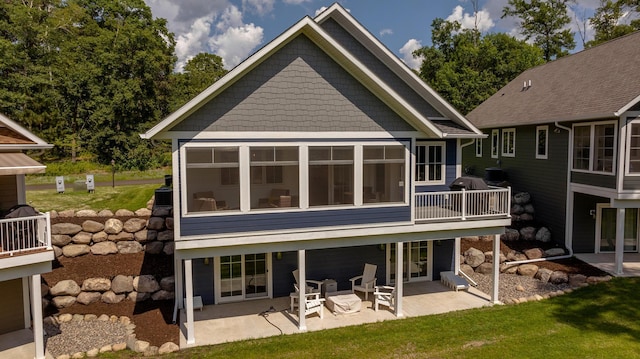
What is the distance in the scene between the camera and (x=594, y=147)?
14.7 meters

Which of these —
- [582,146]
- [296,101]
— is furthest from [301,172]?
[582,146]

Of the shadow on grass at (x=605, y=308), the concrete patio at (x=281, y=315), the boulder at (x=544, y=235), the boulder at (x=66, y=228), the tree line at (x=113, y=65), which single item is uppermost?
the tree line at (x=113, y=65)

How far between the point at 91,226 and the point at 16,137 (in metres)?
4.25

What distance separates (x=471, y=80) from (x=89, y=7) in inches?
1400

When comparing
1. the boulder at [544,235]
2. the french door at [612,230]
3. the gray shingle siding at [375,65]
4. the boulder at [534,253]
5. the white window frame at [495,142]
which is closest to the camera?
the gray shingle siding at [375,65]

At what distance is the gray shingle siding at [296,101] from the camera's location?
985 cm

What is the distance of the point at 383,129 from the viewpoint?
36.6ft

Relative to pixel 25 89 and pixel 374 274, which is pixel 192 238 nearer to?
pixel 374 274

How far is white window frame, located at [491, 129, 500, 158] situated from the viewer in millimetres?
20606

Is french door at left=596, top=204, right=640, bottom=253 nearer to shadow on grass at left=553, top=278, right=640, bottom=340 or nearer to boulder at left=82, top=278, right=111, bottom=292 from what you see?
shadow on grass at left=553, top=278, right=640, bottom=340

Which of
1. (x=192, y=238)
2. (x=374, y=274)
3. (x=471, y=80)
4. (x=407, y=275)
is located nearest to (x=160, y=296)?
(x=192, y=238)

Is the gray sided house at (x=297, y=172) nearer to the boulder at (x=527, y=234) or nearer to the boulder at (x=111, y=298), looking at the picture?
the boulder at (x=111, y=298)

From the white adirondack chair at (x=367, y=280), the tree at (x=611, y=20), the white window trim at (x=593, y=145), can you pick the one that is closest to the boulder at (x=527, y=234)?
the white window trim at (x=593, y=145)

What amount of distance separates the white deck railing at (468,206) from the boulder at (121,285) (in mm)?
8870
